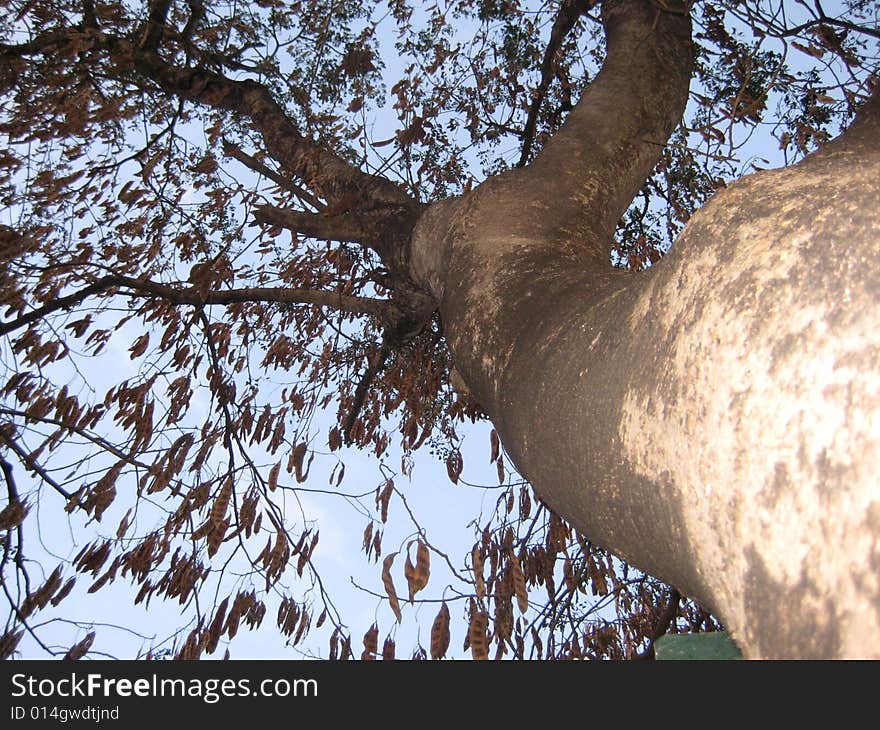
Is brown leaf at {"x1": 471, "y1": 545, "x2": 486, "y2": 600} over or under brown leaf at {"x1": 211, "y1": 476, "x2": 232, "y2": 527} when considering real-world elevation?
under

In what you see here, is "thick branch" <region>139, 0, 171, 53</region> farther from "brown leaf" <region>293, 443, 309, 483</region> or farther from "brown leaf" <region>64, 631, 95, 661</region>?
"brown leaf" <region>64, 631, 95, 661</region>

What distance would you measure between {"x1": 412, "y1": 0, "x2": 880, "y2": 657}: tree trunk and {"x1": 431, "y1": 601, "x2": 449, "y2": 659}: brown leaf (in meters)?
0.74

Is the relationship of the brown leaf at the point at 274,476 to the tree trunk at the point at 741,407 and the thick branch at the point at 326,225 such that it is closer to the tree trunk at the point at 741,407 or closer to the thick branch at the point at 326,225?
the thick branch at the point at 326,225

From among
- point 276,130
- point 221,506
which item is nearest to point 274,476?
point 221,506

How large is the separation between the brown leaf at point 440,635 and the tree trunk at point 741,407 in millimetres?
744

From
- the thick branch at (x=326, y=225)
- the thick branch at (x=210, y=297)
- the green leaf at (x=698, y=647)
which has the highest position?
the thick branch at (x=326, y=225)

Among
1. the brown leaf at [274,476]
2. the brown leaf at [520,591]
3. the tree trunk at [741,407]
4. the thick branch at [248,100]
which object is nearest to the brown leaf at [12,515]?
the brown leaf at [274,476]

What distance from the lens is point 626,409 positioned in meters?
0.89

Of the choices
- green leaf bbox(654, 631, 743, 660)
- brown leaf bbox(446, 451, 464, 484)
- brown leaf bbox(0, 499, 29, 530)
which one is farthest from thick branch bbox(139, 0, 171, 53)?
green leaf bbox(654, 631, 743, 660)

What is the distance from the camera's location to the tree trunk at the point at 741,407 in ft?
1.82

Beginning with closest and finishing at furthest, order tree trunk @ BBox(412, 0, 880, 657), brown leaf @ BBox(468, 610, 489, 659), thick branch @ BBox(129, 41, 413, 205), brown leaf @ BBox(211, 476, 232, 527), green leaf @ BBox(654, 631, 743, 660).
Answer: tree trunk @ BBox(412, 0, 880, 657) → green leaf @ BBox(654, 631, 743, 660) → brown leaf @ BBox(468, 610, 489, 659) → brown leaf @ BBox(211, 476, 232, 527) → thick branch @ BBox(129, 41, 413, 205)

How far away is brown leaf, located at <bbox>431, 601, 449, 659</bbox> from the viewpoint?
1.79 metres

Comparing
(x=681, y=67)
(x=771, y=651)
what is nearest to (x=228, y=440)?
(x=681, y=67)

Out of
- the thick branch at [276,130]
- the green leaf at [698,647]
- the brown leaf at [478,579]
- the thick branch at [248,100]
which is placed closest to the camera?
the green leaf at [698,647]
